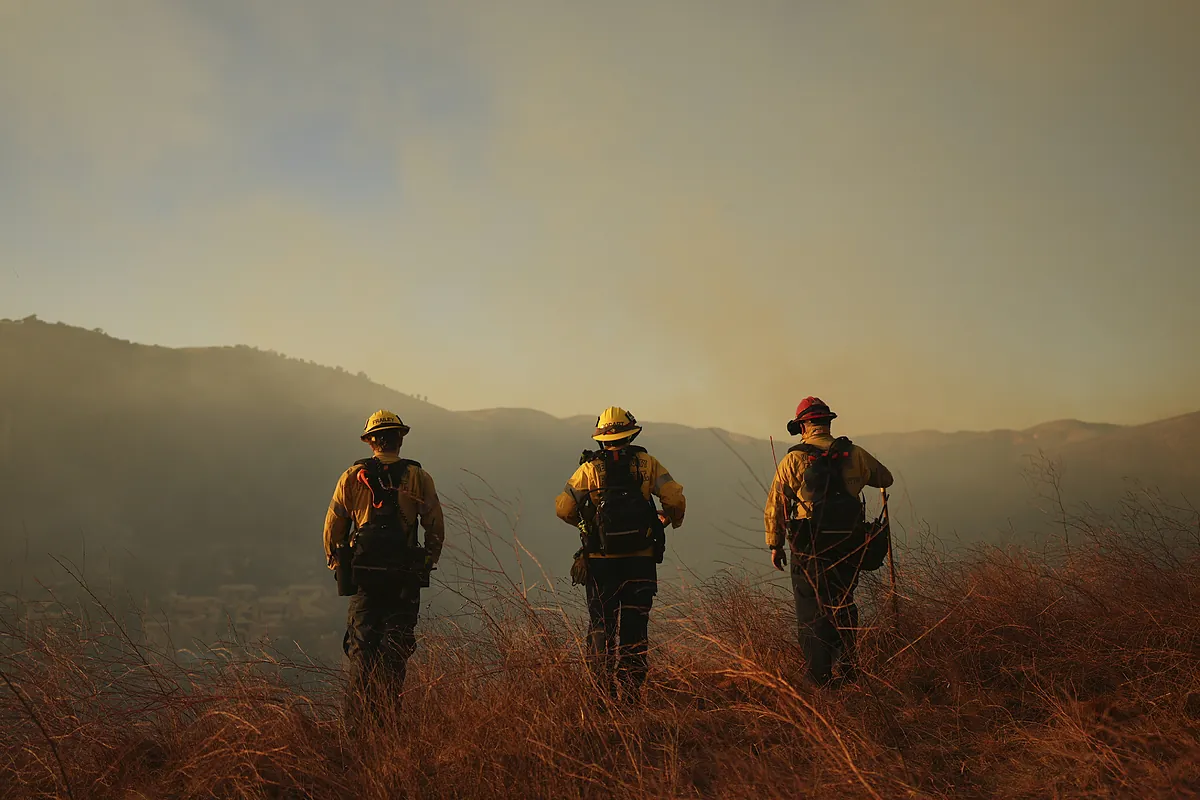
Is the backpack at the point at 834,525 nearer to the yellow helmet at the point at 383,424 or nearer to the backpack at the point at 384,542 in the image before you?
the backpack at the point at 384,542

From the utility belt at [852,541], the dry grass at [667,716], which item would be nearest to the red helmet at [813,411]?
the utility belt at [852,541]

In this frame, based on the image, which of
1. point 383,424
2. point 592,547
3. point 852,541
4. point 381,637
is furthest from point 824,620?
point 383,424

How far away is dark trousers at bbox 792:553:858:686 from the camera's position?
475 cm

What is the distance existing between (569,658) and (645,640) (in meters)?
1.10

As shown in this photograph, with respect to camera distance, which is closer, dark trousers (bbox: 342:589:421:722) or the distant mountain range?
dark trousers (bbox: 342:589:421:722)

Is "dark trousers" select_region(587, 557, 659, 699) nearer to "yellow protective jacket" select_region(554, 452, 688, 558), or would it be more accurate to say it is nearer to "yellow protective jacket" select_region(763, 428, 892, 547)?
"yellow protective jacket" select_region(554, 452, 688, 558)

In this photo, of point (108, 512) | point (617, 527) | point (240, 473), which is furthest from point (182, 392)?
point (617, 527)

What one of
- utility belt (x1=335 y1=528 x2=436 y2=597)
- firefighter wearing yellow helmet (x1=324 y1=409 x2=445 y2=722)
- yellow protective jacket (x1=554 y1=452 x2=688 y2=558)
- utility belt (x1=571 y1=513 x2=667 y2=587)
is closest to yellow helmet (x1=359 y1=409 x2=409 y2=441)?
firefighter wearing yellow helmet (x1=324 y1=409 x2=445 y2=722)

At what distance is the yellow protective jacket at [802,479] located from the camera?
5.17 metres

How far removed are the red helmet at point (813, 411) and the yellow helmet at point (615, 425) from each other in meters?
1.36

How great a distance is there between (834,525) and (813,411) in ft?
3.22

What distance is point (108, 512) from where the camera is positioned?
9000cm

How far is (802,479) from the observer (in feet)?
17.2

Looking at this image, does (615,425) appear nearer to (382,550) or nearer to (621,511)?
(621,511)
